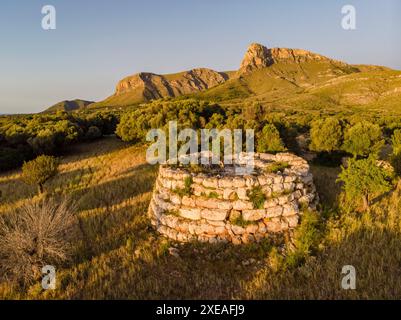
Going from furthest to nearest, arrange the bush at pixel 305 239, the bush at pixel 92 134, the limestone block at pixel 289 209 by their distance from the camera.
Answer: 1. the bush at pixel 92 134
2. the limestone block at pixel 289 209
3. the bush at pixel 305 239

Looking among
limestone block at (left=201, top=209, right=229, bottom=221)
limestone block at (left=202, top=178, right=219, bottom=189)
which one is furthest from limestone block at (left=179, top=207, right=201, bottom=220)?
limestone block at (left=202, top=178, right=219, bottom=189)

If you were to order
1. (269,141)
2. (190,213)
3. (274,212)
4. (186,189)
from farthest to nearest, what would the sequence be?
(269,141) → (186,189) → (190,213) → (274,212)

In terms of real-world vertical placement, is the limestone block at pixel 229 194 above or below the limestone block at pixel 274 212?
above

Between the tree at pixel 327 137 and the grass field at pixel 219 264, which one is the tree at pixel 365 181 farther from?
the tree at pixel 327 137

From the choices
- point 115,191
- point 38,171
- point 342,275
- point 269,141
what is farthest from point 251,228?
point 269,141

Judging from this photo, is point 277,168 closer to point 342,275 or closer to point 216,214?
point 216,214

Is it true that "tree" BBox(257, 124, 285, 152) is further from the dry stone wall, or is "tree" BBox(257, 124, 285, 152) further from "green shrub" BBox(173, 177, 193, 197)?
"green shrub" BBox(173, 177, 193, 197)

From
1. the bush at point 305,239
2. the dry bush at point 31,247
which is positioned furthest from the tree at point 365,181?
the dry bush at point 31,247
